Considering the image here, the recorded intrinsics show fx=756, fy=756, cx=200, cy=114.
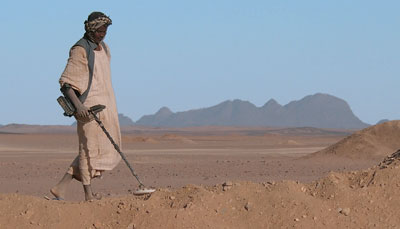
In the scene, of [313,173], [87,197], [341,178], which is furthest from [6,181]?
[341,178]

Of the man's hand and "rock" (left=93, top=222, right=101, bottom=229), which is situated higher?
the man's hand

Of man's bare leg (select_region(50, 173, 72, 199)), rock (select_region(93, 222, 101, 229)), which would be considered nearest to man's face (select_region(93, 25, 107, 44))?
man's bare leg (select_region(50, 173, 72, 199))

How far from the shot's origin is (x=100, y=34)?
7605mm

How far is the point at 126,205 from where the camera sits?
679cm

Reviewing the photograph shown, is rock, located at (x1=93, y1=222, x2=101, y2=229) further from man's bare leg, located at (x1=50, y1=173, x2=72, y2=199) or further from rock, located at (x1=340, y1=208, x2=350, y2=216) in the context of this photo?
rock, located at (x1=340, y1=208, x2=350, y2=216)

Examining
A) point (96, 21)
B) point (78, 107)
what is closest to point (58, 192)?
point (78, 107)

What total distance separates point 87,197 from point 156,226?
150cm

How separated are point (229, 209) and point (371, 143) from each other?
59.3 feet

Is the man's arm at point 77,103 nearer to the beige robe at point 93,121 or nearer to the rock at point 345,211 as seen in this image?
the beige robe at point 93,121

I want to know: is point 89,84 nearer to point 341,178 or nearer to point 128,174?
point 341,178

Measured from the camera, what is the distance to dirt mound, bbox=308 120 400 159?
923 inches

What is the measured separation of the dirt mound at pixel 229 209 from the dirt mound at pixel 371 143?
648 inches

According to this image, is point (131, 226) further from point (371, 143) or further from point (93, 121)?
point (371, 143)

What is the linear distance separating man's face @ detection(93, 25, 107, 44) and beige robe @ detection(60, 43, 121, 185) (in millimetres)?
133
